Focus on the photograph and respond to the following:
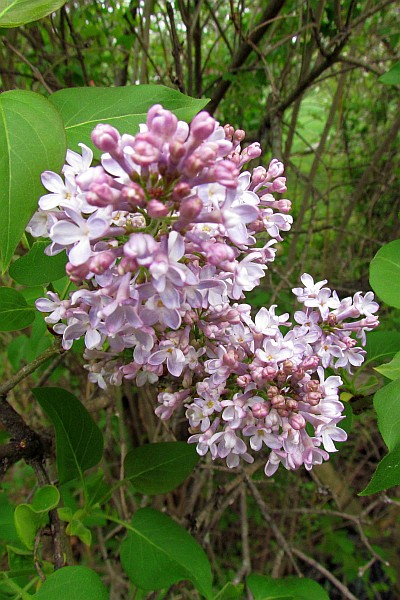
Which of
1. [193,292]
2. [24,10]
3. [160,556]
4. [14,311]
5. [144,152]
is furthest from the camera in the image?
[160,556]

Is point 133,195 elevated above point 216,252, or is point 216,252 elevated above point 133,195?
point 133,195

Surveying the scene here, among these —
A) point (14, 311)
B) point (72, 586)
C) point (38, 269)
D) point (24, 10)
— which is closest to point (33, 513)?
point (72, 586)

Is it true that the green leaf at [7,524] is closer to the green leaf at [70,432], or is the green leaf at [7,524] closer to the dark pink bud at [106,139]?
the green leaf at [70,432]

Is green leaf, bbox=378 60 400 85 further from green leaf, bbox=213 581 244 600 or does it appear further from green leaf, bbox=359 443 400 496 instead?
green leaf, bbox=213 581 244 600

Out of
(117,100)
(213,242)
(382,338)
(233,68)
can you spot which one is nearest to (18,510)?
(213,242)

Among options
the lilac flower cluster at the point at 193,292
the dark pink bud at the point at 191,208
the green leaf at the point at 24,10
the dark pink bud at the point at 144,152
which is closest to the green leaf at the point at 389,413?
the lilac flower cluster at the point at 193,292

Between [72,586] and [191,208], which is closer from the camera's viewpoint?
[191,208]

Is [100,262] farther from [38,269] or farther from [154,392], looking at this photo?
[154,392]

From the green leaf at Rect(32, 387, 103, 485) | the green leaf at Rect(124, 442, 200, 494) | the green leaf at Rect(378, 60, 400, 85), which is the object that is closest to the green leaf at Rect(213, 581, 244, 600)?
the green leaf at Rect(124, 442, 200, 494)
